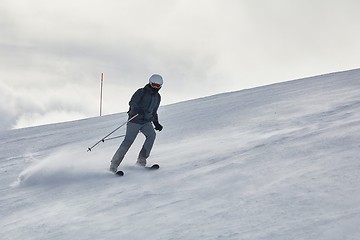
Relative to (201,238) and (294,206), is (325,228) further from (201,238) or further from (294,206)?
(201,238)

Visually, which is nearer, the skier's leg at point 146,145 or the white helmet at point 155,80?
the white helmet at point 155,80

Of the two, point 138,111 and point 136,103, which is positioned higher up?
point 136,103

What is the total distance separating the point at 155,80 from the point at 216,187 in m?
2.52

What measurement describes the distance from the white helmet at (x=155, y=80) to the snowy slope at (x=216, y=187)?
1296 mm

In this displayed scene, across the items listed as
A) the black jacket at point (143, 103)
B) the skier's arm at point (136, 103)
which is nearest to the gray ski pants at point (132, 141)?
the black jacket at point (143, 103)

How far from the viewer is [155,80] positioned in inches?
294

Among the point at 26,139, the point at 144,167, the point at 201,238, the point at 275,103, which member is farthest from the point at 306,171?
the point at 26,139

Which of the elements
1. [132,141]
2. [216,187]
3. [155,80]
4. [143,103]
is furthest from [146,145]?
[216,187]

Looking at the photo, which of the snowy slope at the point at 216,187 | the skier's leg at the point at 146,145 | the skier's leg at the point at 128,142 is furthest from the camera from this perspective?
the skier's leg at the point at 146,145

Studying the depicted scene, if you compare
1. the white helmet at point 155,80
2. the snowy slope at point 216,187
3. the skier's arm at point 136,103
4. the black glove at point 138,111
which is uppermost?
the white helmet at point 155,80

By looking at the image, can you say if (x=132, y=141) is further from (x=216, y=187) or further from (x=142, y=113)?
(x=216, y=187)

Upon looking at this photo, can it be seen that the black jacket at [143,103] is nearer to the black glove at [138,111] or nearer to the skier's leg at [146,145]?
the black glove at [138,111]

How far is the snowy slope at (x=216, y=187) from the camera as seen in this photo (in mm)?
4203

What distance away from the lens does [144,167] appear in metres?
7.57
